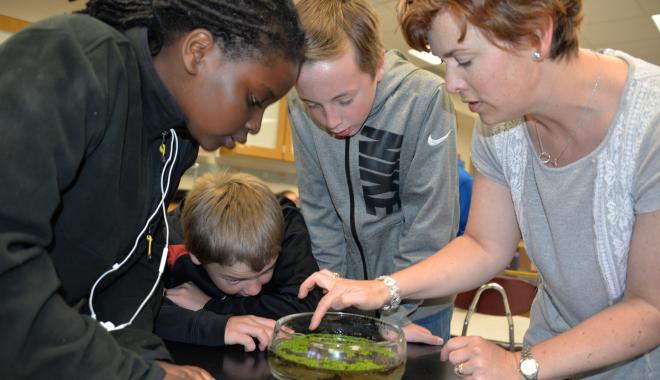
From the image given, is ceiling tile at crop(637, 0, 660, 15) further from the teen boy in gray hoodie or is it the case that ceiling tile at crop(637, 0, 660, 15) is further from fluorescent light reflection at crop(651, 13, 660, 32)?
the teen boy in gray hoodie

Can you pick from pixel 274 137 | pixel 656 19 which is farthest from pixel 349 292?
pixel 656 19

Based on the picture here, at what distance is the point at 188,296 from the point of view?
129 cm

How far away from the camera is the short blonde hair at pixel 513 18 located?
86 centimetres

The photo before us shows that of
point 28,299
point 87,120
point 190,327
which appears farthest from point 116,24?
point 190,327

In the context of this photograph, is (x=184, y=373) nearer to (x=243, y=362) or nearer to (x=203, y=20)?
(x=243, y=362)

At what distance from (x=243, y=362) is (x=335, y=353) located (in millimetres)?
231

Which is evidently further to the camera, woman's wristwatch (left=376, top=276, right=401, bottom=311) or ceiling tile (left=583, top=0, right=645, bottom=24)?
ceiling tile (left=583, top=0, right=645, bottom=24)

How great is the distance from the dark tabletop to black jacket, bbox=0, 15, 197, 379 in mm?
82

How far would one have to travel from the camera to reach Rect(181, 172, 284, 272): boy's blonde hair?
4.25 ft

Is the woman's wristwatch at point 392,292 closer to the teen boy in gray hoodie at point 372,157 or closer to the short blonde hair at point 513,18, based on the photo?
the teen boy in gray hoodie at point 372,157

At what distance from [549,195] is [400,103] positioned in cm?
49

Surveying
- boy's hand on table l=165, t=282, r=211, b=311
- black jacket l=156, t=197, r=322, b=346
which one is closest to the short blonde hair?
black jacket l=156, t=197, r=322, b=346

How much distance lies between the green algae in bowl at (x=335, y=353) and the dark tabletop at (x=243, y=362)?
65 millimetres

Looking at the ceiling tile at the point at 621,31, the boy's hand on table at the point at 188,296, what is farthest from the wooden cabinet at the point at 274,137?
the boy's hand on table at the point at 188,296
